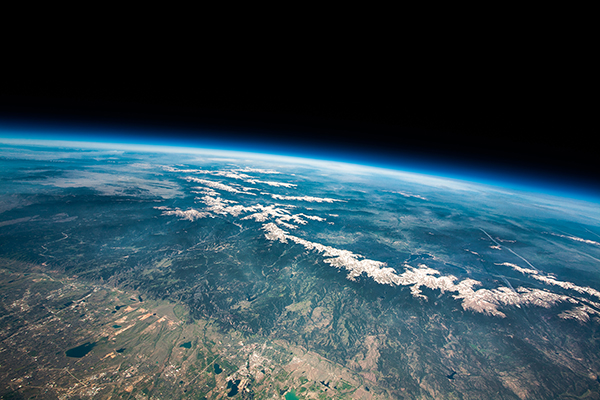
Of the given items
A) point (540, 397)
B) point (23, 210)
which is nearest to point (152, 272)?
point (540, 397)

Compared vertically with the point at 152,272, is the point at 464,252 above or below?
above

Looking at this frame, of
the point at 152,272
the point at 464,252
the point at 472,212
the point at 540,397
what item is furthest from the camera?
the point at 472,212

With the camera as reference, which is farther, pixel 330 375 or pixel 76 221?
pixel 76 221

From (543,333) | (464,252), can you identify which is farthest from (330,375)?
(464,252)

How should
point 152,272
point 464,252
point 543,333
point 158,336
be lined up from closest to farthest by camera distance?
point 158,336
point 543,333
point 152,272
point 464,252

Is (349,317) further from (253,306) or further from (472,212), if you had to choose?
(472,212)

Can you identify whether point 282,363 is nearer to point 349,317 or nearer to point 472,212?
point 349,317
